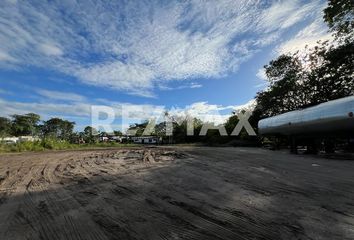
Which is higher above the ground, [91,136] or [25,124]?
[25,124]

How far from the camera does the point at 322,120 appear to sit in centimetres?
1517

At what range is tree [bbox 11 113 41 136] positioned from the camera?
235 feet

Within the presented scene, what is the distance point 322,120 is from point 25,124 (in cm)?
7909

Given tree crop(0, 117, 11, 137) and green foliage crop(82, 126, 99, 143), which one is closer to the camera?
green foliage crop(82, 126, 99, 143)

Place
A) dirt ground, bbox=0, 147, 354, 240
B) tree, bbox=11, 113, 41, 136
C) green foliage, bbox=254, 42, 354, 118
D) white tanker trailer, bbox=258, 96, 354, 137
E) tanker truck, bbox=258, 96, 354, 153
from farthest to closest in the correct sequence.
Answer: tree, bbox=11, 113, 41, 136
green foliage, bbox=254, 42, 354, 118
tanker truck, bbox=258, 96, 354, 153
white tanker trailer, bbox=258, 96, 354, 137
dirt ground, bbox=0, 147, 354, 240

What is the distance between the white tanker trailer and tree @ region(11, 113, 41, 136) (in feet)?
243

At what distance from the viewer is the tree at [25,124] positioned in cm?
7171

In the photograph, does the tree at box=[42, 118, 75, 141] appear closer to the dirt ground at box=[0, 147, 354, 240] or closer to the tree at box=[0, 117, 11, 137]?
the tree at box=[0, 117, 11, 137]

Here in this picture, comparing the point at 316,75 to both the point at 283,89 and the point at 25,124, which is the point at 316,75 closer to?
the point at 283,89

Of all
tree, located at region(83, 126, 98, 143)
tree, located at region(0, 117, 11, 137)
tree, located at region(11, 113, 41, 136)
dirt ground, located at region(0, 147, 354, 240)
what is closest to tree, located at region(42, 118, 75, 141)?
tree, located at region(11, 113, 41, 136)

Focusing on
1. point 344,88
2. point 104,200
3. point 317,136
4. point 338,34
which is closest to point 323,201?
point 104,200

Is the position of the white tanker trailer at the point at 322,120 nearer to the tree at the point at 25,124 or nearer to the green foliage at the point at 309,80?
the green foliage at the point at 309,80

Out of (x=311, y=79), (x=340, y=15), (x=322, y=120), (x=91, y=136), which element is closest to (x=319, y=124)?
(x=322, y=120)

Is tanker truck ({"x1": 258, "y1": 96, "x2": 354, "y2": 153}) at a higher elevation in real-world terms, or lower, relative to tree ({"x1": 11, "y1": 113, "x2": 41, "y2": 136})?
lower
